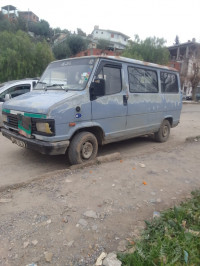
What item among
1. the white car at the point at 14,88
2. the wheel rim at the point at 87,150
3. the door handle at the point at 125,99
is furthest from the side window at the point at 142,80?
the white car at the point at 14,88

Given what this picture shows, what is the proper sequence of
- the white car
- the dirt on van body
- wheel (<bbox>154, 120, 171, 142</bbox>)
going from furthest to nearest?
the white car
wheel (<bbox>154, 120, 171, 142</bbox>)
the dirt on van body

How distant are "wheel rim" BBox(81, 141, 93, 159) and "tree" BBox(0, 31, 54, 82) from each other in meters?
15.0

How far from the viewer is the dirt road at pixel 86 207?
2189mm

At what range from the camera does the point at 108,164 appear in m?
4.45

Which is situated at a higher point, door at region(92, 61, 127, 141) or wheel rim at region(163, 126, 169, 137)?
door at region(92, 61, 127, 141)

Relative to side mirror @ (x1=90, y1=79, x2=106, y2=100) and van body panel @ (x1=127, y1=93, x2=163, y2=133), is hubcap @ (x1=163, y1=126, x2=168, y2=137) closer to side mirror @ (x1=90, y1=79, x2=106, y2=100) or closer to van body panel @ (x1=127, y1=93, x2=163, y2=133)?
van body panel @ (x1=127, y1=93, x2=163, y2=133)

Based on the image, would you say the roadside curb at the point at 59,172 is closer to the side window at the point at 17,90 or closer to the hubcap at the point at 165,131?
the hubcap at the point at 165,131

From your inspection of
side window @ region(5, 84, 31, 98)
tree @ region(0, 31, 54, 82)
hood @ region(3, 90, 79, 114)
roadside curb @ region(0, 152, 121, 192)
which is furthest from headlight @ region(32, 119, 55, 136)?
tree @ region(0, 31, 54, 82)

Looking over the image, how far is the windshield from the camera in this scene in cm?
443

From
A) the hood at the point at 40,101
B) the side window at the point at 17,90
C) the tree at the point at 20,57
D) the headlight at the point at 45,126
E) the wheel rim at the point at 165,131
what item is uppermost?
the tree at the point at 20,57

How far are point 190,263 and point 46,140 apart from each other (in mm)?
2836

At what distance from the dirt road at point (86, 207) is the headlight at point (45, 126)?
0.79 metres

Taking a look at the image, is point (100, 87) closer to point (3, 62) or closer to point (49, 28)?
point (3, 62)

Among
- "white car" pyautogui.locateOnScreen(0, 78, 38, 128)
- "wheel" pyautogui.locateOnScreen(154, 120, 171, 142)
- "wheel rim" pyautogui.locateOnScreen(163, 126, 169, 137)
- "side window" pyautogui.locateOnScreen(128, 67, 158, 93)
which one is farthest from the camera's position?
"white car" pyautogui.locateOnScreen(0, 78, 38, 128)
